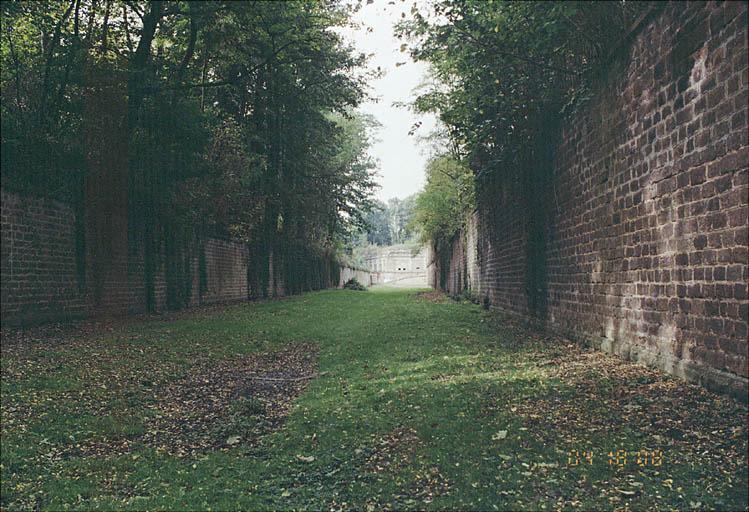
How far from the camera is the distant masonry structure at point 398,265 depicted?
9681 cm

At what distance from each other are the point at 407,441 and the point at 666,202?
3.85 m

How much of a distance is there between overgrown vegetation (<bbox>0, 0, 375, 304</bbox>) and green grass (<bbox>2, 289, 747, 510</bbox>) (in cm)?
316

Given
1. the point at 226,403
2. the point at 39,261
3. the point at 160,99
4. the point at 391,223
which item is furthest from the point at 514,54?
the point at 391,223

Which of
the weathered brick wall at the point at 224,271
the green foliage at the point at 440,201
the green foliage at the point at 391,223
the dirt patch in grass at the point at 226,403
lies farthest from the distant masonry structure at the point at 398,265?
the dirt patch in grass at the point at 226,403

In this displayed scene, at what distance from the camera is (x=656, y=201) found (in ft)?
20.6

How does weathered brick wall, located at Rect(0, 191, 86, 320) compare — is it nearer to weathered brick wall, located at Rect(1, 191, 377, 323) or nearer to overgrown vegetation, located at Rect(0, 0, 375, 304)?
weathered brick wall, located at Rect(1, 191, 377, 323)

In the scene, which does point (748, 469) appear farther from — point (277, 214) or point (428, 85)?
point (277, 214)

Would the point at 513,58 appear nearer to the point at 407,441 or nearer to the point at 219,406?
the point at 407,441

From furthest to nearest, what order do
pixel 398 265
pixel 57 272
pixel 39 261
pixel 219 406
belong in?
pixel 398 265 < pixel 57 272 < pixel 39 261 < pixel 219 406

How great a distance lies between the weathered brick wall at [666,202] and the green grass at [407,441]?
0.55 meters

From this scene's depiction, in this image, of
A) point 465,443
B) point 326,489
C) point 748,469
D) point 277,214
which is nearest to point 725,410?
point 748,469

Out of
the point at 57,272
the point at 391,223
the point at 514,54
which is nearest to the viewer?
the point at 514,54

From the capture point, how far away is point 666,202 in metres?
6.05

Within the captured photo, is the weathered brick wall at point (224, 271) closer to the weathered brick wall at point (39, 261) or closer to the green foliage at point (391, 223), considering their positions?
the weathered brick wall at point (39, 261)
